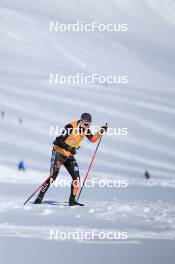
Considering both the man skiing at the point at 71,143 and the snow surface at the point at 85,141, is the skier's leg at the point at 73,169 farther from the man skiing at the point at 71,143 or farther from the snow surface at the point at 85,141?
the snow surface at the point at 85,141

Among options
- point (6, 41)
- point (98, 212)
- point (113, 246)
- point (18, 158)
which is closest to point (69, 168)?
point (98, 212)

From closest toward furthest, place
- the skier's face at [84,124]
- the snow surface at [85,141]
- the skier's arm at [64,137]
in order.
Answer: the snow surface at [85,141] → the skier's face at [84,124] → the skier's arm at [64,137]

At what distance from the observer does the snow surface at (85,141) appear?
695cm

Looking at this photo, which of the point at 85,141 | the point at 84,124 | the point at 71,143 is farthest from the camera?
the point at 85,141

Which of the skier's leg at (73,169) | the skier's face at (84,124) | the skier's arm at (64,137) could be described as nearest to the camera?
the skier's face at (84,124)

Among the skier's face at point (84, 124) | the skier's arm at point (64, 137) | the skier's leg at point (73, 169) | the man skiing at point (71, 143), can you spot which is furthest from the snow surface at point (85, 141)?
the skier's face at point (84, 124)

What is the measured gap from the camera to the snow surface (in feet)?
22.8

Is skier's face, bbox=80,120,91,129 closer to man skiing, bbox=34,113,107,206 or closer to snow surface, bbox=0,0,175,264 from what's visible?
man skiing, bbox=34,113,107,206

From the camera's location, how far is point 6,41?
10381cm

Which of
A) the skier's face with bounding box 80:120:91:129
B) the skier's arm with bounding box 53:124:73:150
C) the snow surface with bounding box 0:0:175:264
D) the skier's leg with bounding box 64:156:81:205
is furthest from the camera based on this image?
the skier's leg with bounding box 64:156:81:205

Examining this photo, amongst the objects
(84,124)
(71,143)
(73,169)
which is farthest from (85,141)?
(84,124)

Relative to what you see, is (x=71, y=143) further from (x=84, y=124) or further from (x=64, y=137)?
(x=84, y=124)

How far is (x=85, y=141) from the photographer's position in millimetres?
35062

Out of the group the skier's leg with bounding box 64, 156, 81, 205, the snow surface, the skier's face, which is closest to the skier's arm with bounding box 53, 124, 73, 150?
the skier's face
